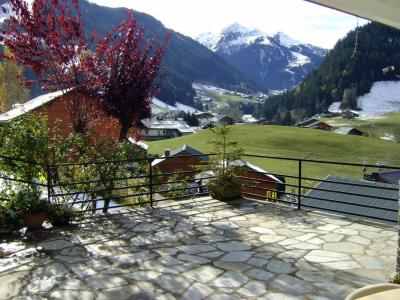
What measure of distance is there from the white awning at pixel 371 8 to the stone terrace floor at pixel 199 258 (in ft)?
9.33

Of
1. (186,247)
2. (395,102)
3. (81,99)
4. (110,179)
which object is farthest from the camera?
(395,102)

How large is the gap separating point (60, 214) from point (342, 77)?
130800mm

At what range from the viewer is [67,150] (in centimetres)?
770

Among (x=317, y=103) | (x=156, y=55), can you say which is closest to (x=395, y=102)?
(x=317, y=103)

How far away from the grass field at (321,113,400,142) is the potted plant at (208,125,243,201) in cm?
10653

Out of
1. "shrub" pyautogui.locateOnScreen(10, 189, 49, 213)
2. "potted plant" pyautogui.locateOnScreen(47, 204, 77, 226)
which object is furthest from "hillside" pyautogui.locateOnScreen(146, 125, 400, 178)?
"shrub" pyautogui.locateOnScreen(10, 189, 49, 213)

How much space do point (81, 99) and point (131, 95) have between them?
4.89 feet

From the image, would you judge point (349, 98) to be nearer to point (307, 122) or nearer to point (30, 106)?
point (307, 122)

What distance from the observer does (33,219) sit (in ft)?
20.6

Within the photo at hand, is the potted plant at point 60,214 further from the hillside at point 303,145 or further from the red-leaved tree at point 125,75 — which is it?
the hillside at point 303,145

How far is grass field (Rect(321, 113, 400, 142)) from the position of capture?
110700 mm

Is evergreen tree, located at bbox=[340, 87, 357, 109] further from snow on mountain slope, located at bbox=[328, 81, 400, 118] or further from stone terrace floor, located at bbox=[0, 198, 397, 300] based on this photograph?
stone terrace floor, located at bbox=[0, 198, 397, 300]

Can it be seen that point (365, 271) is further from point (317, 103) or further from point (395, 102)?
point (395, 102)

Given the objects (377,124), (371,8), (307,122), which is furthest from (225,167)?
(377,124)
